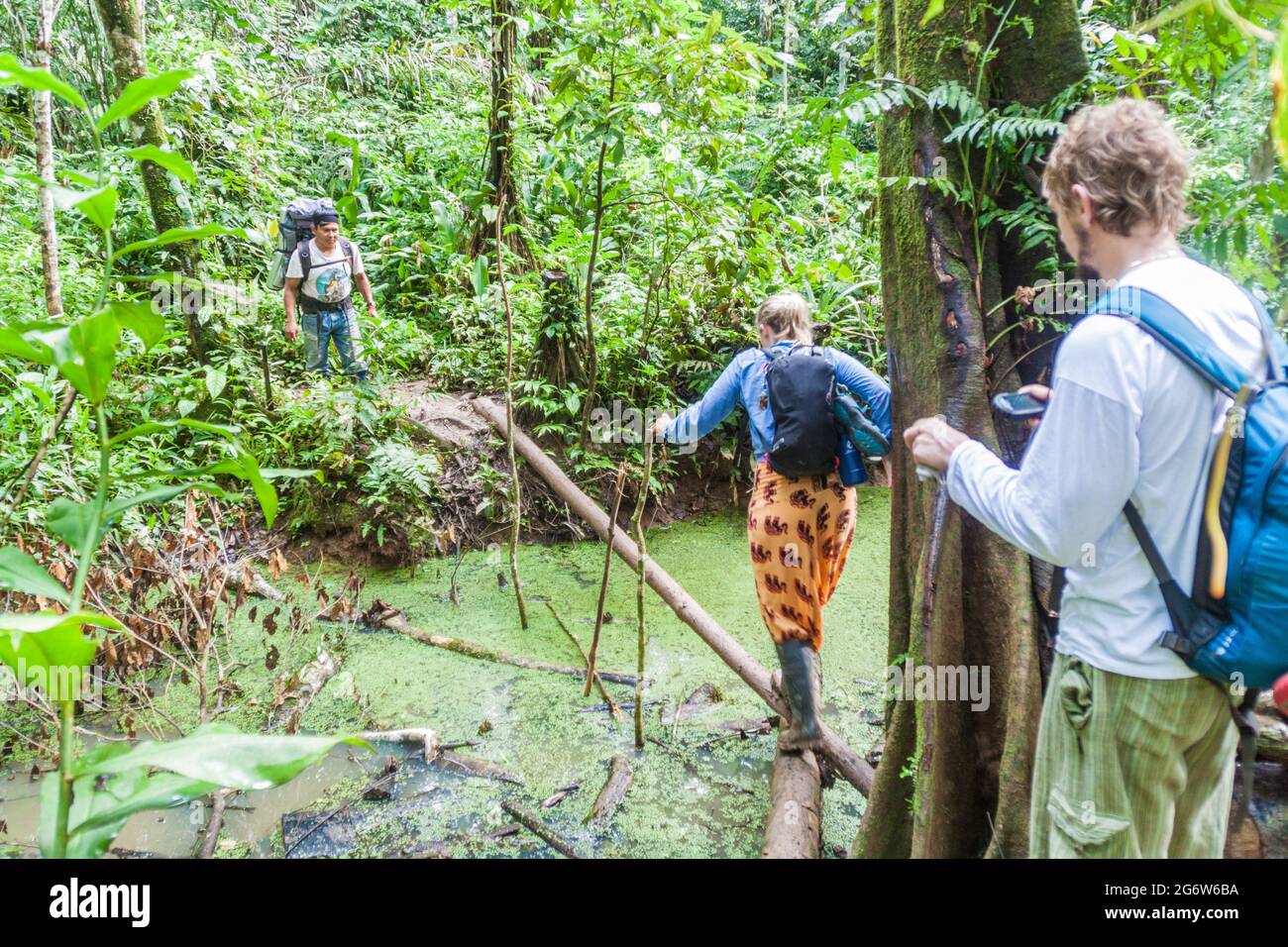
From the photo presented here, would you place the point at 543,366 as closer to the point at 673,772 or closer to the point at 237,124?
the point at 673,772

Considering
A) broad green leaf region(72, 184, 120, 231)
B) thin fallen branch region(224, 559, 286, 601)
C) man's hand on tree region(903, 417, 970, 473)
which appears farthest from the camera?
thin fallen branch region(224, 559, 286, 601)

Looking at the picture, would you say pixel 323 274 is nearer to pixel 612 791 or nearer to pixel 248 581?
pixel 248 581

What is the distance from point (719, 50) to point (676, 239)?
2.16 meters

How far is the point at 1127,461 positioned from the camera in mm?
1244

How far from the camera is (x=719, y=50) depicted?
433 cm

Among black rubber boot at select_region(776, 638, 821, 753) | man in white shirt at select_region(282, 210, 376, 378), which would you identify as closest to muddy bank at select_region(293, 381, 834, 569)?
man in white shirt at select_region(282, 210, 376, 378)

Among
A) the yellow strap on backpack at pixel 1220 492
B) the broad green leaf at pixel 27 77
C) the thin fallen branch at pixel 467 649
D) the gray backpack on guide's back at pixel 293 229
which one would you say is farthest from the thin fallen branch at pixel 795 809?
the gray backpack on guide's back at pixel 293 229

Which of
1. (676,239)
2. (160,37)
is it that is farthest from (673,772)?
(160,37)

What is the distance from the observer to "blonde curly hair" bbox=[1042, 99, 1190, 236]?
1298 mm

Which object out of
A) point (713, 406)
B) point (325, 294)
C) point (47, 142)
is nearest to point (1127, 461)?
point (713, 406)

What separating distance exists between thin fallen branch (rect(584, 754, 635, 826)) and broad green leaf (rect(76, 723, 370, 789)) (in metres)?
2.17

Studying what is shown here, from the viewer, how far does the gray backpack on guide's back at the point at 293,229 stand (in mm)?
5840

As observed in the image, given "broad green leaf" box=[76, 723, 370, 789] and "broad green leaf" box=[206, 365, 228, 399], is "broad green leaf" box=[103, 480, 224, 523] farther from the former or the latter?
"broad green leaf" box=[206, 365, 228, 399]

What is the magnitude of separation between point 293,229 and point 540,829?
487cm
